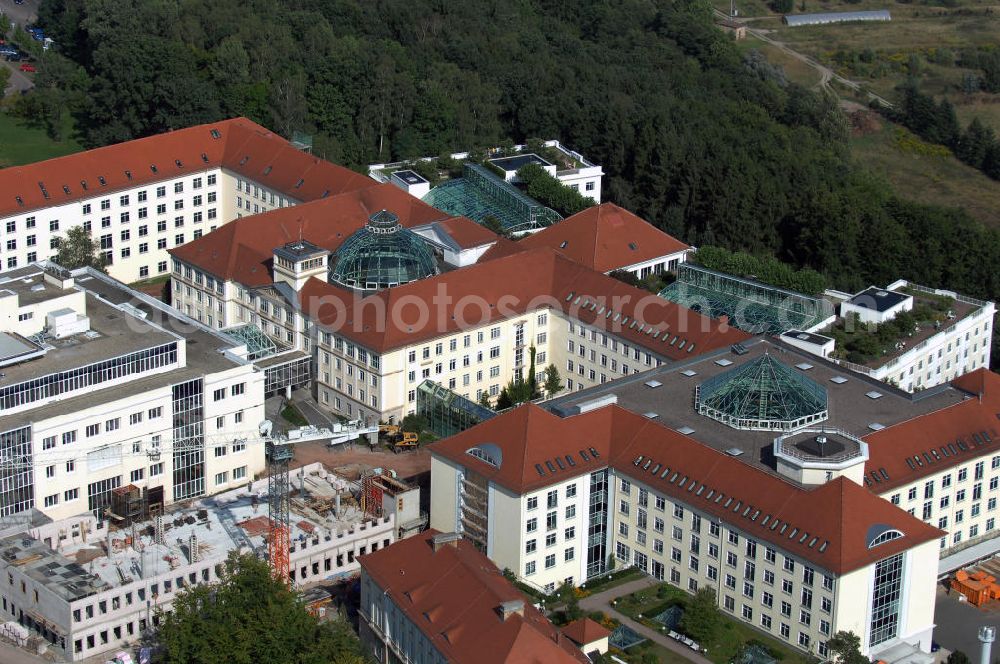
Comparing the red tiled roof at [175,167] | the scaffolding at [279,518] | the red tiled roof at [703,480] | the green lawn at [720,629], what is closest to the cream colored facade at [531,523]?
the red tiled roof at [703,480]

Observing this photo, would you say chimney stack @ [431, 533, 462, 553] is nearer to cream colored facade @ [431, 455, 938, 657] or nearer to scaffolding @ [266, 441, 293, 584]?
cream colored facade @ [431, 455, 938, 657]

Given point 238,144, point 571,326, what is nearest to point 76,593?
point 571,326

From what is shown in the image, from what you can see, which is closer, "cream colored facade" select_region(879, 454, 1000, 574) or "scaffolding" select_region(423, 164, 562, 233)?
"cream colored facade" select_region(879, 454, 1000, 574)

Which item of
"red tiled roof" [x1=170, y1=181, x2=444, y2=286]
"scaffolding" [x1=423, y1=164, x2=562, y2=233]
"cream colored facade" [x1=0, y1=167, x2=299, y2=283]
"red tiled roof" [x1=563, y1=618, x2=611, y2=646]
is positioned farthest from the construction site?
"cream colored facade" [x1=0, y1=167, x2=299, y2=283]

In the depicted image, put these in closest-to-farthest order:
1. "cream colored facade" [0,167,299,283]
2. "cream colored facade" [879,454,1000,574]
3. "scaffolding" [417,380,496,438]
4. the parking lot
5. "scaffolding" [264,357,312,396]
Result: the parking lot → "cream colored facade" [879,454,1000,574] → "scaffolding" [417,380,496,438] → "scaffolding" [264,357,312,396] → "cream colored facade" [0,167,299,283]

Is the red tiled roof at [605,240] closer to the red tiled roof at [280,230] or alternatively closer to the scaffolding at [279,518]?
the red tiled roof at [280,230]

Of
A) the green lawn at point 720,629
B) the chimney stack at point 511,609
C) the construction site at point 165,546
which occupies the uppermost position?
the chimney stack at point 511,609
